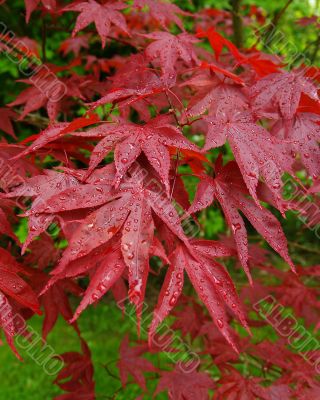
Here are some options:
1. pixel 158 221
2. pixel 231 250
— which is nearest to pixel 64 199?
pixel 158 221

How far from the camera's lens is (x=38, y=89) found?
6.11 ft

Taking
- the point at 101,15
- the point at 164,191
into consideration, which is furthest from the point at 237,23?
the point at 164,191

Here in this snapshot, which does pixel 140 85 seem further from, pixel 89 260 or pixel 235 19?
pixel 235 19

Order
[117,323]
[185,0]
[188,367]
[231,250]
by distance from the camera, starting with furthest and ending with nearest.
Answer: [117,323] → [185,0] → [188,367] → [231,250]

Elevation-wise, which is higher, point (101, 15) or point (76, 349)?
point (101, 15)

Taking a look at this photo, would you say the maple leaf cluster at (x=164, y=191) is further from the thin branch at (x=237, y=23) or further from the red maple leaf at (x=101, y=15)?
the thin branch at (x=237, y=23)

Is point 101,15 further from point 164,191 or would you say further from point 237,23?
point 237,23

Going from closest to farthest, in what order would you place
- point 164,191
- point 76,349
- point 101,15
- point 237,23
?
point 164,191 < point 101,15 < point 237,23 < point 76,349

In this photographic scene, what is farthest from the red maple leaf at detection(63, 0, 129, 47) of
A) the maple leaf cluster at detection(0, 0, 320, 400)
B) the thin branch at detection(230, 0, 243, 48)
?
the thin branch at detection(230, 0, 243, 48)

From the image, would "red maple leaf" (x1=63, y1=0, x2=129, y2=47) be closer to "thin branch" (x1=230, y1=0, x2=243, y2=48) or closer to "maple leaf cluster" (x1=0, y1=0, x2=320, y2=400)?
"maple leaf cluster" (x1=0, y1=0, x2=320, y2=400)

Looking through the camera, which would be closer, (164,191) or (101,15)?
(164,191)

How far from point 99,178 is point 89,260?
17 cm

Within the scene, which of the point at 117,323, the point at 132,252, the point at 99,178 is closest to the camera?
the point at 132,252

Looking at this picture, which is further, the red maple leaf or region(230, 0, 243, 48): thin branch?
region(230, 0, 243, 48): thin branch
